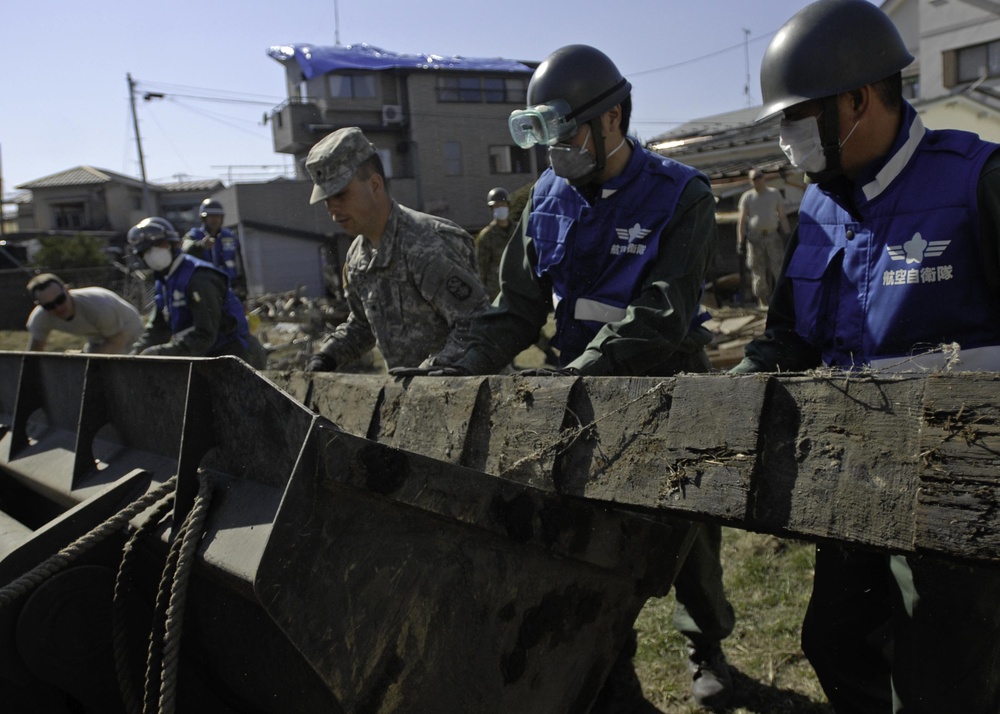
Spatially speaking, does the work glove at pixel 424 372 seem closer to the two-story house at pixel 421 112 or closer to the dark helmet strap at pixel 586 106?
the dark helmet strap at pixel 586 106

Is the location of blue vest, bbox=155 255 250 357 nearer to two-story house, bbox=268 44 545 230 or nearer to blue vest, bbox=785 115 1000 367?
blue vest, bbox=785 115 1000 367

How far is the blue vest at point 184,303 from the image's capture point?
20.0ft

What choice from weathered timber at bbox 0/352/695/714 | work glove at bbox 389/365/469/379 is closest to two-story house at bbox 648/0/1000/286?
work glove at bbox 389/365/469/379

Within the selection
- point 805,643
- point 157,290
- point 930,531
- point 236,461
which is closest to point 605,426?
point 930,531

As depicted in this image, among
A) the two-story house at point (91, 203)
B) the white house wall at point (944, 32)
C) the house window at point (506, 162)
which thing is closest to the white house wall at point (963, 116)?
the white house wall at point (944, 32)

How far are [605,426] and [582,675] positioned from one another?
759 mm

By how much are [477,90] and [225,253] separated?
70.3ft

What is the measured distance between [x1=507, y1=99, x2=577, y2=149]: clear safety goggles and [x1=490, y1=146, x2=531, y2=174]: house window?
2290 cm

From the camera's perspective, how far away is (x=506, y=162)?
26703 millimetres

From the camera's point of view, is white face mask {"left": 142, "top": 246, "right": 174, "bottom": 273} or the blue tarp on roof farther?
the blue tarp on roof

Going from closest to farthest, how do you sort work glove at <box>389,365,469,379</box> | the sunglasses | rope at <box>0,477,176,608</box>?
rope at <box>0,477,176,608</box>
work glove at <box>389,365,469,379</box>
the sunglasses

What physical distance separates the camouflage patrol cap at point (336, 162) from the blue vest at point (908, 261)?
7.19 ft

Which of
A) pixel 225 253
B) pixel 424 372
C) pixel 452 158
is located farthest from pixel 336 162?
pixel 452 158

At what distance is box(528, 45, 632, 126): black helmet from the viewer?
3066 millimetres
